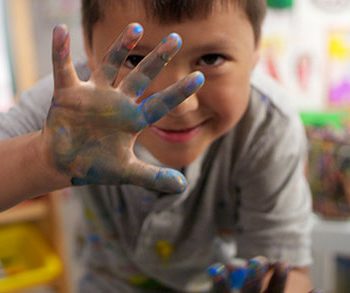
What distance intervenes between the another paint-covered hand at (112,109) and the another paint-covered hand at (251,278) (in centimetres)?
20

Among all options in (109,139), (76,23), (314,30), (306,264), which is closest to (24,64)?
(76,23)

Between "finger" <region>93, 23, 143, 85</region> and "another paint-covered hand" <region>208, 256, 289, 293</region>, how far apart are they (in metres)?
0.29

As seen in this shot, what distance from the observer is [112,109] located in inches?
16.1

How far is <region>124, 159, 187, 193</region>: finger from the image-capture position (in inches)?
16.5

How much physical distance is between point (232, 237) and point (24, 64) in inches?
36.9

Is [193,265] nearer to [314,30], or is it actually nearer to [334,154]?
[334,154]

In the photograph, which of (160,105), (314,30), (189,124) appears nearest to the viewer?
(160,105)

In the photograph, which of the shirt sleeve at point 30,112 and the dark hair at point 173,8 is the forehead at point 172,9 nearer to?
the dark hair at point 173,8

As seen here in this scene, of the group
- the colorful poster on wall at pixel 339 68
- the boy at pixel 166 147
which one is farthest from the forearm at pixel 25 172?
the colorful poster on wall at pixel 339 68

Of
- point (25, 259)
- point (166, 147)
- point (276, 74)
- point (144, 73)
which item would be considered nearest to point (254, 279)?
point (166, 147)

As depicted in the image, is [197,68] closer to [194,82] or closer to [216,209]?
[194,82]

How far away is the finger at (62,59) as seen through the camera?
40cm

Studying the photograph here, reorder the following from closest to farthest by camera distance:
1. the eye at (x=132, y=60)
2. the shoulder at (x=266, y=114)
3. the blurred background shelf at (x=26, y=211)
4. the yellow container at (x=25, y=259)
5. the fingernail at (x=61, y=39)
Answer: the fingernail at (x=61, y=39)
the eye at (x=132, y=60)
the shoulder at (x=266, y=114)
the yellow container at (x=25, y=259)
the blurred background shelf at (x=26, y=211)

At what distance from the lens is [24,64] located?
1.49 meters
